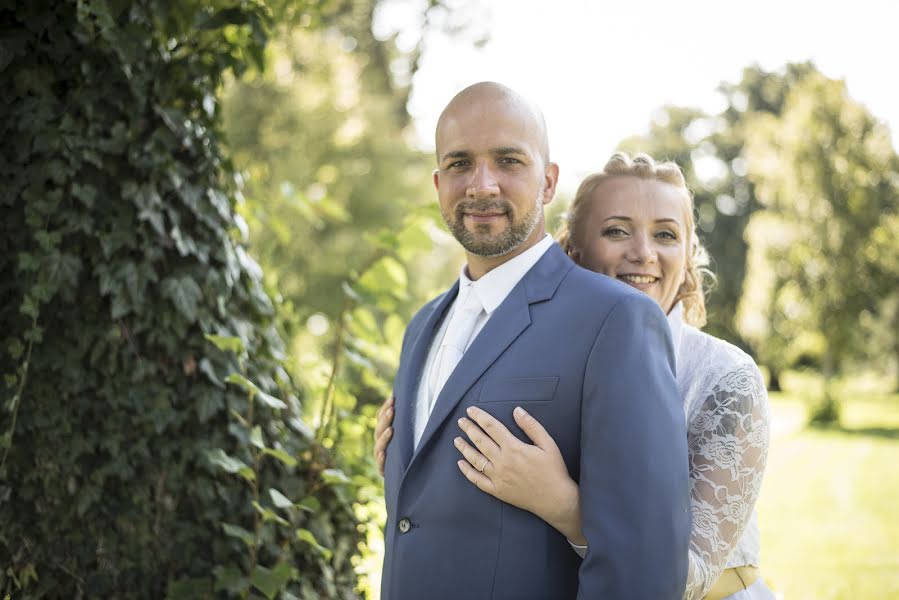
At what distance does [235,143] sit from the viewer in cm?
1442

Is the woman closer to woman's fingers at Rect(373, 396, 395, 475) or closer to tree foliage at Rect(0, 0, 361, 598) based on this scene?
woman's fingers at Rect(373, 396, 395, 475)

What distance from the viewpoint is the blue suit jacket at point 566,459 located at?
166 centimetres

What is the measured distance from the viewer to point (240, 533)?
8.73 feet

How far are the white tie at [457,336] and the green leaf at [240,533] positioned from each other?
3.05 ft

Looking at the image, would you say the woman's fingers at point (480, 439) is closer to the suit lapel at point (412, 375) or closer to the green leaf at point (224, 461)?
the suit lapel at point (412, 375)

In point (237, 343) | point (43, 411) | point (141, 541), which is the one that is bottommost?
point (141, 541)

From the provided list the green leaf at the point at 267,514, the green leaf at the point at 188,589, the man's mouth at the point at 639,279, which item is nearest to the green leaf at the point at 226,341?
the green leaf at the point at 267,514

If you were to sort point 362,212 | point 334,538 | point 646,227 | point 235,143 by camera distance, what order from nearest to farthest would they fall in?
1. point 646,227
2. point 334,538
3. point 235,143
4. point 362,212

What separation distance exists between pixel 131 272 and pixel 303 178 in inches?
481

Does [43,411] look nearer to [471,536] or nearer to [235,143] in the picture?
[471,536]

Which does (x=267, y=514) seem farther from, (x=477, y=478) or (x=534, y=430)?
(x=534, y=430)

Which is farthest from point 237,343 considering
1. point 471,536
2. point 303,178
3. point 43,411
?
point 303,178

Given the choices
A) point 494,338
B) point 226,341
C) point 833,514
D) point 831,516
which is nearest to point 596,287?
point 494,338

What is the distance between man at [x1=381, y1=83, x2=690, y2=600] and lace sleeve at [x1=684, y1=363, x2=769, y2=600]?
0.75 feet
